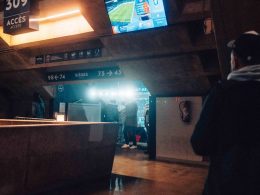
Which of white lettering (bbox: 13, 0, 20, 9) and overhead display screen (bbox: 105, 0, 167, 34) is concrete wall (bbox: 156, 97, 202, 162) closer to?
overhead display screen (bbox: 105, 0, 167, 34)

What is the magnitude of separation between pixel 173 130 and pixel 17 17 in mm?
5386

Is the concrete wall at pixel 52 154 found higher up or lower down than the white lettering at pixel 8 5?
lower down

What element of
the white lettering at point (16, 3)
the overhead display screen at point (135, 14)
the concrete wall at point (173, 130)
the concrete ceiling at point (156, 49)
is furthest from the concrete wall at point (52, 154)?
the white lettering at point (16, 3)

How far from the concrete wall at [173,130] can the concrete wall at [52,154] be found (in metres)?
2.75

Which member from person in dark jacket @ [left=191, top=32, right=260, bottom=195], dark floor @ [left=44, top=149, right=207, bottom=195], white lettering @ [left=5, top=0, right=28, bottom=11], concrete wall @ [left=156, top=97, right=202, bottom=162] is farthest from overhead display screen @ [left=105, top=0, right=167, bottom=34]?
person in dark jacket @ [left=191, top=32, right=260, bottom=195]

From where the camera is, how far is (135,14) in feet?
21.3

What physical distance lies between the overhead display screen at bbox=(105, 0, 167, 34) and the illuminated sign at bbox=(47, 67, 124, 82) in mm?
2165

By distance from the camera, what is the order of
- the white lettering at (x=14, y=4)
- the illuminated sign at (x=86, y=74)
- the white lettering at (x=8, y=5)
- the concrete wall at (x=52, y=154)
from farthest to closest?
the illuminated sign at (x=86, y=74) < the white lettering at (x=8, y=5) < the white lettering at (x=14, y=4) < the concrete wall at (x=52, y=154)

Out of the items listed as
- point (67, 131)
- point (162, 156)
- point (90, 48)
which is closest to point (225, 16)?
point (67, 131)

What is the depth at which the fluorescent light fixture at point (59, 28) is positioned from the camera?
806cm

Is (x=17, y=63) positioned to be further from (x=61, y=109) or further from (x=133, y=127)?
(x=133, y=127)

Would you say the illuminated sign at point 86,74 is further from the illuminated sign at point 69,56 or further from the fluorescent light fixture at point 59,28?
the fluorescent light fixture at point 59,28

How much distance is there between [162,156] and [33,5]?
5.71 meters

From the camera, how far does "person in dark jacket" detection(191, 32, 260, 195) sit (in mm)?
1733
